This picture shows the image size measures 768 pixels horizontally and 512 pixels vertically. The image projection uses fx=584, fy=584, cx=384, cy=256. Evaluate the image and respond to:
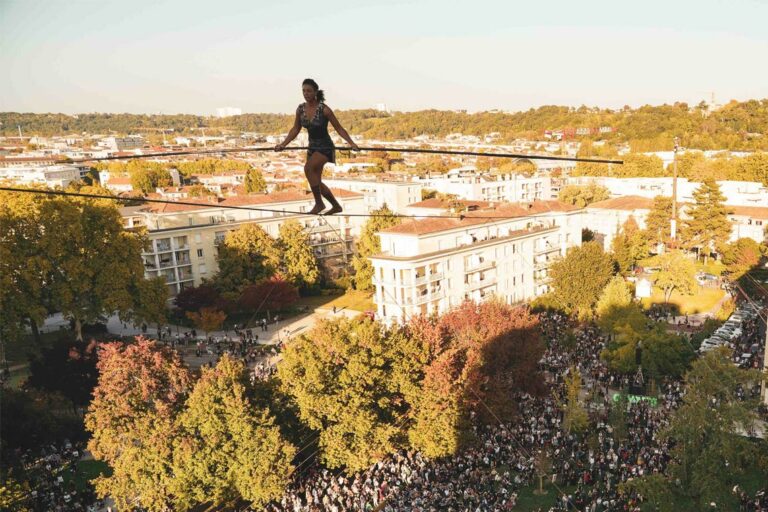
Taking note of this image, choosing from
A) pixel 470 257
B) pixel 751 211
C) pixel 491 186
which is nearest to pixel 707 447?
pixel 470 257

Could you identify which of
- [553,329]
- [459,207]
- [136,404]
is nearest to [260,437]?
[136,404]

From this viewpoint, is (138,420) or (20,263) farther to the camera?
(20,263)

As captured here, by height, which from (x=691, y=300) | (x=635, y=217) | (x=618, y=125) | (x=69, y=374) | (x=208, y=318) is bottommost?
(x=691, y=300)

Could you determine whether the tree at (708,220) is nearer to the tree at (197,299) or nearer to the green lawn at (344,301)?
the green lawn at (344,301)

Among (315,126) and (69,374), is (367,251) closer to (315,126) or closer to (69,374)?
(69,374)

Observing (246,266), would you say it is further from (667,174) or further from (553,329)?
(667,174)

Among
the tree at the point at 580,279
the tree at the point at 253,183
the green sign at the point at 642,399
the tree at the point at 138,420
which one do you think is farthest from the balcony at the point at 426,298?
the tree at the point at 253,183

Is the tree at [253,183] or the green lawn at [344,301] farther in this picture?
the tree at [253,183]
